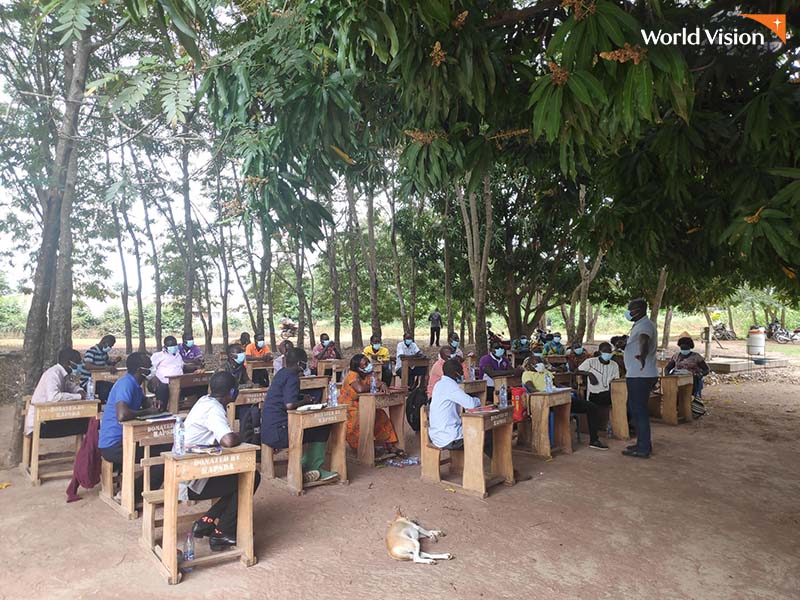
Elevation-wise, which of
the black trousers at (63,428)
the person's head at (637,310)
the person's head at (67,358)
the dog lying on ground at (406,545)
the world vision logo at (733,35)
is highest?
the world vision logo at (733,35)

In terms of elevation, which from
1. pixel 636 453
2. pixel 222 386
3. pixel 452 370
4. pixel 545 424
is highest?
pixel 222 386

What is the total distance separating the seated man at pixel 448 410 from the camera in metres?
5.75

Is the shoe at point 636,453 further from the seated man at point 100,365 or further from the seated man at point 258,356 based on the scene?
the seated man at point 100,365

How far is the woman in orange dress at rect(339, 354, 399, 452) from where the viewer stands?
6992 mm

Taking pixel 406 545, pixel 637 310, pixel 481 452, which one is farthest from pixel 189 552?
pixel 637 310

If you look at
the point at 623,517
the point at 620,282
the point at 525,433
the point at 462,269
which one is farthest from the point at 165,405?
the point at 620,282

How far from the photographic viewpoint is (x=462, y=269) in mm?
17562

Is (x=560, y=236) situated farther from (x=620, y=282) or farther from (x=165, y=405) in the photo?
(x=165, y=405)

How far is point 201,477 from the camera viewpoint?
3.81 meters

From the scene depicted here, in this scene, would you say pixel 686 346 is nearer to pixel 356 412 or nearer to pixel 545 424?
pixel 545 424

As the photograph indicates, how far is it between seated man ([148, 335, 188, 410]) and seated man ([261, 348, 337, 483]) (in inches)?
141

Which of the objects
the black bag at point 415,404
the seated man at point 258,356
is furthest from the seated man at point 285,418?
the seated man at point 258,356

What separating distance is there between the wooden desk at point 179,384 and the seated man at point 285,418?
10.0 feet

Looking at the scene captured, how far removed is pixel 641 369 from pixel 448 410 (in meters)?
2.69
